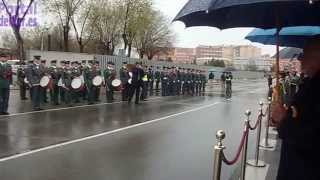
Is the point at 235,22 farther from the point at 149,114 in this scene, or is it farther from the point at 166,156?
the point at 149,114

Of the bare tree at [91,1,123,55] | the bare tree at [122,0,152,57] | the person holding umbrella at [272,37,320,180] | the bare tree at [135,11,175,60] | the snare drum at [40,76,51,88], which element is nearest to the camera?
the person holding umbrella at [272,37,320,180]

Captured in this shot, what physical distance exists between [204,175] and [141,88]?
17.8m

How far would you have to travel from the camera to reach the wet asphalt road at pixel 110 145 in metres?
8.50

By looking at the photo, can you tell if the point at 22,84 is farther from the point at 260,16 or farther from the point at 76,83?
the point at 260,16

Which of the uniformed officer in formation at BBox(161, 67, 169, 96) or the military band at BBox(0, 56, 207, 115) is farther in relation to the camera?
the uniformed officer in formation at BBox(161, 67, 169, 96)

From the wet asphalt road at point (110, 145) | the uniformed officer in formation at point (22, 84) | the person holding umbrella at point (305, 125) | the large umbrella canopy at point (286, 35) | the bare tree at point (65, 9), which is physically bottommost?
the wet asphalt road at point (110, 145)

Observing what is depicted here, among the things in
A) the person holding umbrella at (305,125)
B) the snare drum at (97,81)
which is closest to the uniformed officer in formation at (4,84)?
the snare drum at (97,81)

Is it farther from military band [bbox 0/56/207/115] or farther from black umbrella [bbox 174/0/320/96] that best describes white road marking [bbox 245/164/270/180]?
military band [bbox 0/56/207/115]

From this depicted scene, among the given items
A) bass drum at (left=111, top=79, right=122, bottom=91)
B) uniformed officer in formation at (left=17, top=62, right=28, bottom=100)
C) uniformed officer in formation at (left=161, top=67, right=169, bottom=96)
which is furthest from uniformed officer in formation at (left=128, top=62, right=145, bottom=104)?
uniformed officer in formation at (left=161, top=67, right=169, bottom=96)

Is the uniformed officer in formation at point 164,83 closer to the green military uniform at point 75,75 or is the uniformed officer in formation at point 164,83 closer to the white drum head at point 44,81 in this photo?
the green military uniform at point 75,75

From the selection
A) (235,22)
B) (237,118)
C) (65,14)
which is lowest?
(237,118)

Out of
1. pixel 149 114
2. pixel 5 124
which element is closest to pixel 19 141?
pixel 5 124

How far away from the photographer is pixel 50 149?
1051cm

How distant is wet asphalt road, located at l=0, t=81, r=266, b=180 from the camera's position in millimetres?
8500
